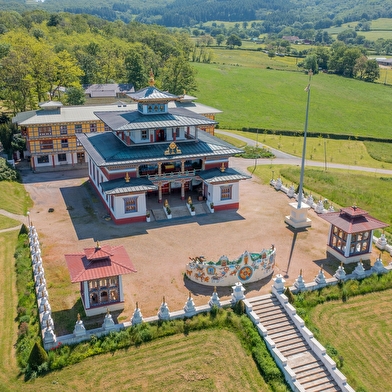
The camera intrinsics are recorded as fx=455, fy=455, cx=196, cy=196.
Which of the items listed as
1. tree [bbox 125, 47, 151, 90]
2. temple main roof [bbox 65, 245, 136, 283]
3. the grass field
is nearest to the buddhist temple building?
temple main roof [bbox 65, 245, 136, 283]

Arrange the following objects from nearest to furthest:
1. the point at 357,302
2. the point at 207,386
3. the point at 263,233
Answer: the point at 207,386
the point at 357,302
the point at 263,233

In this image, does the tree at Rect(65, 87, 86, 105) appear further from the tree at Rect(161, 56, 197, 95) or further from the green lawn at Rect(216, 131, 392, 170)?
the tree at Rect(161, 56, 197, 95)

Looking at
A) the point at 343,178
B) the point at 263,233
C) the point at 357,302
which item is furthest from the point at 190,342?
the point at 343,178

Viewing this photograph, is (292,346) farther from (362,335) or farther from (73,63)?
(73,63)

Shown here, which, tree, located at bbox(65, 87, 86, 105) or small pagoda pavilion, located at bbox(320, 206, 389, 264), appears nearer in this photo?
small pagoda pavilion, located at bbox(320, 206, 389, 264)

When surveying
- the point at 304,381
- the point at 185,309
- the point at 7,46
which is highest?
the point at 7,46

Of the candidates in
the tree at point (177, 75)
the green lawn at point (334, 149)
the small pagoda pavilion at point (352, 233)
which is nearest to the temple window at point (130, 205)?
the small pagoda pavilion at point (352, 233)

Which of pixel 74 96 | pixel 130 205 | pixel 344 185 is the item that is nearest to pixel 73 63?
pixel 74 96

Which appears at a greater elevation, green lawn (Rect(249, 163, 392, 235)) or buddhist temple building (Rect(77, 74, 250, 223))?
buddhist temple building (Rect(77, 74, 250, 223))

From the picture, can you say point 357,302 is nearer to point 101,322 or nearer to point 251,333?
point 251,333
